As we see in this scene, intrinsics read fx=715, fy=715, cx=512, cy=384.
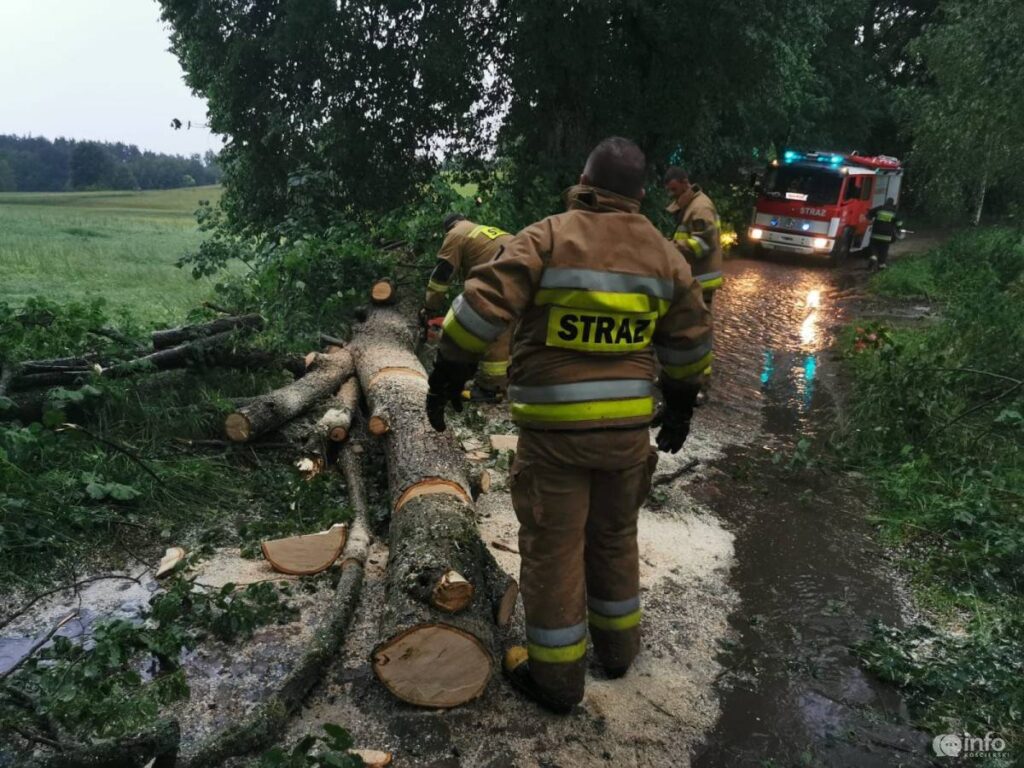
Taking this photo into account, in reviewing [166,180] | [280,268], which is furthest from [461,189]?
[166,180]

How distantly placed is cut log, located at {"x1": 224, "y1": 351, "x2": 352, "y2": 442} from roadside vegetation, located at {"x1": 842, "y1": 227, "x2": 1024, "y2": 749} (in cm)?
368

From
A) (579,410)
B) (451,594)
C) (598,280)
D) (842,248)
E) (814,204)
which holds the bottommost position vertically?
(451,594)

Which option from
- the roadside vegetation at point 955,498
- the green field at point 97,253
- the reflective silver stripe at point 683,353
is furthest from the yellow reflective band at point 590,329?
the green field at point 97,253

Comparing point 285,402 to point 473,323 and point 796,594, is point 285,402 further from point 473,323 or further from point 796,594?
point 796,594

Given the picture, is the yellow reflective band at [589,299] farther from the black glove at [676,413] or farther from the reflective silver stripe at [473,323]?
the black glove at [676,413]

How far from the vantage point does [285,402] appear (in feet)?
16.0

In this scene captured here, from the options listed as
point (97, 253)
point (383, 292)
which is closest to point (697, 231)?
point (383, 292)

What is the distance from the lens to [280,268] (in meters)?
7.47

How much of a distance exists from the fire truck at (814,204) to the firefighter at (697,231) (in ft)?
32.7

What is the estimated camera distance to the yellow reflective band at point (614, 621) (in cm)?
304

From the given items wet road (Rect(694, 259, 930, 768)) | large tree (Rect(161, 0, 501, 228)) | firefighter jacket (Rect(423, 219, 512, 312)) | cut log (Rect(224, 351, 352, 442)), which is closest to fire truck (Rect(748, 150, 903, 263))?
large tree (Rect(161, 0, 501, 228))

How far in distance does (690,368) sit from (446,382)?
103 cm

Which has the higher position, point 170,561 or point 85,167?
point 85,167

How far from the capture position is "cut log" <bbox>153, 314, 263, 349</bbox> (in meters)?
5.20
